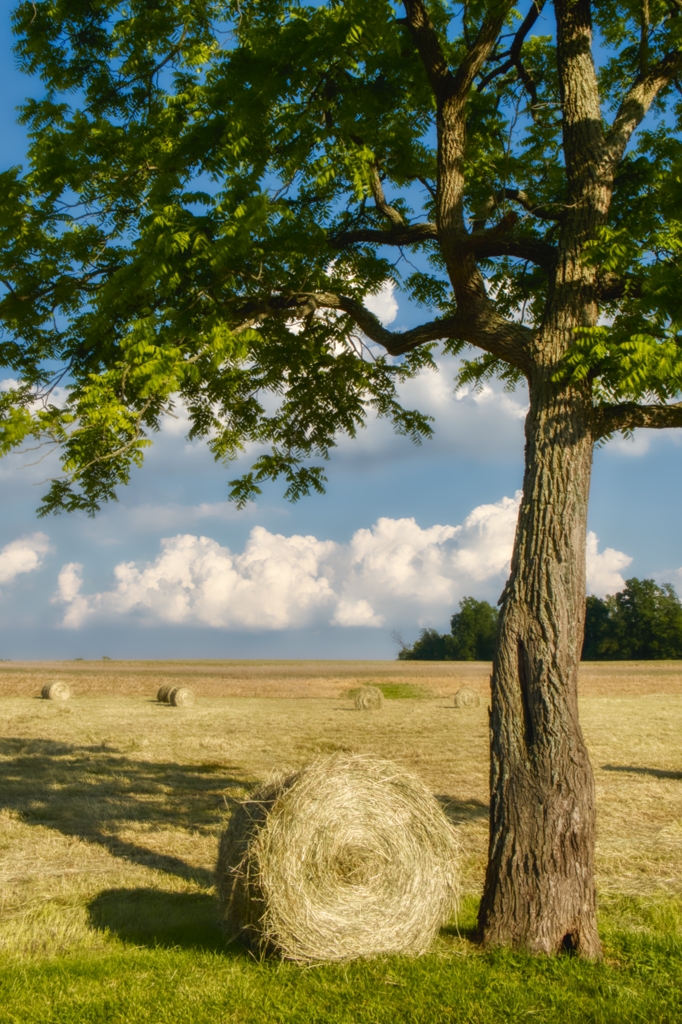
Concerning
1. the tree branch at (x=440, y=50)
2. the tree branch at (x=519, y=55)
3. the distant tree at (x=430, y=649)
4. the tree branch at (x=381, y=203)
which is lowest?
the distant tree at (x=430, y=649)

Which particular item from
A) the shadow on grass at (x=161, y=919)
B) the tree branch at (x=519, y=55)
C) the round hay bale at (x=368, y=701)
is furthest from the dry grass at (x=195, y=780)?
the tree branch at (x=519, y=55)

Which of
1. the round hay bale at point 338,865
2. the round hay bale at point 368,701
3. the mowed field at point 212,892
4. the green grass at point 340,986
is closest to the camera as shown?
the green grass at point 340,986

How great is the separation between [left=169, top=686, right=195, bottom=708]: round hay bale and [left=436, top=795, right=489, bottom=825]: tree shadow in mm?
16435

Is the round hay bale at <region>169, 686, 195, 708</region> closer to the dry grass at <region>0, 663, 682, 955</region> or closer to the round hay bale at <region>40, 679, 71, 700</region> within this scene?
Answer: the dry grass at <region>0, 663, 682, 955</region>

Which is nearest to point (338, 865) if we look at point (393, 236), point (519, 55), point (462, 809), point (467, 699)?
point (462, 809)

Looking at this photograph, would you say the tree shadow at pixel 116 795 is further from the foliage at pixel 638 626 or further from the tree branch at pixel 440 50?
the foliage at pixel 638 626

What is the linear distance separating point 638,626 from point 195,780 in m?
74.8

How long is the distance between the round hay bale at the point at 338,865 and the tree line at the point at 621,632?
7290cm

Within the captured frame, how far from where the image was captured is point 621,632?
261 feet

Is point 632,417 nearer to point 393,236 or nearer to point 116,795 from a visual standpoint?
point 393,236

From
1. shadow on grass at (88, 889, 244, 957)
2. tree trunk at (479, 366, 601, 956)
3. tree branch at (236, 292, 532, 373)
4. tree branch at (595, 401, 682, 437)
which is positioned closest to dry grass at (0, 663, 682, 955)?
shadow on grass at (88, 889, 244, 957)

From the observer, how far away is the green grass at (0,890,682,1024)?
467 centimetres

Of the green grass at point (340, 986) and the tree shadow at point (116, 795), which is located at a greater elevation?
the green grass at point (340, 986)

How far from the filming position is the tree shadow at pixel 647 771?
13705mm
